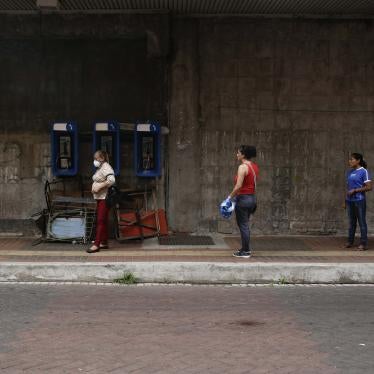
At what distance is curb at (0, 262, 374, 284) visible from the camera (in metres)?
8.95

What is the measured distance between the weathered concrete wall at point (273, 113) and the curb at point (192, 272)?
3.26 m

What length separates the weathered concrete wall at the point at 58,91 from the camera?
1205cm

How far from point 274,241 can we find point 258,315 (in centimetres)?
464

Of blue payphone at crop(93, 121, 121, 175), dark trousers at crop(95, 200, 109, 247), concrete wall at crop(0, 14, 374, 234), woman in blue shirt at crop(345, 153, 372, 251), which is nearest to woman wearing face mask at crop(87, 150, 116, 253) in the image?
dark trousers at crop(95, 200, 109, 247)

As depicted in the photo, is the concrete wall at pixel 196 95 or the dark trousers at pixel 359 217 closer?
the dark trousers at pixel 359 217

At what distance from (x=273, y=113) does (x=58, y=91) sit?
14.4 ft

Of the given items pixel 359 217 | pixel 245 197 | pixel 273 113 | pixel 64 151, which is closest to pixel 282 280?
pixel 245 197

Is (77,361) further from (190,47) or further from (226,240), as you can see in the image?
(190,47)

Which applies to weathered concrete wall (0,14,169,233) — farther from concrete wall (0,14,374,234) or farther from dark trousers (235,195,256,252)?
dark trousers (235,195,256,252)

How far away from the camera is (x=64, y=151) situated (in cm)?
1200

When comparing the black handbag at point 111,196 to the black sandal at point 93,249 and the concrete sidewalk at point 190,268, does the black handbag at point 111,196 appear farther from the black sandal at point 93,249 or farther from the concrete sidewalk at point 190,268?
the concrete sidewalk at point 190,268

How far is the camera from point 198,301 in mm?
7789

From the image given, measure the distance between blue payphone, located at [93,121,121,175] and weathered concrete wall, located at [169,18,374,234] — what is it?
44.4 inches

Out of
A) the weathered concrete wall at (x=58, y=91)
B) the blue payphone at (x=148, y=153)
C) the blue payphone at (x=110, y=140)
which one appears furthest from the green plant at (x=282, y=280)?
the weathered concrete wall at (x=58, y=91)
